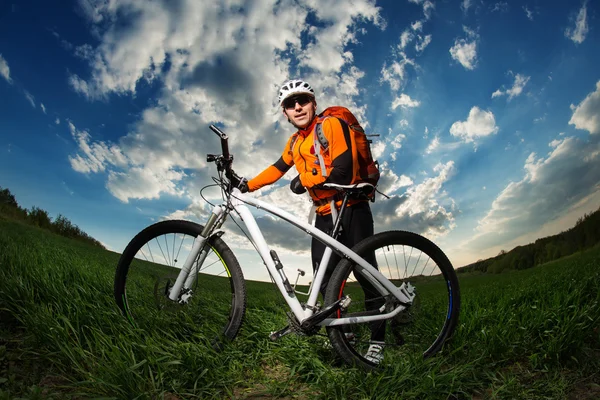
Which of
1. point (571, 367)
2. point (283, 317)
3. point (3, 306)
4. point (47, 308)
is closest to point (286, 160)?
point (283, 317)

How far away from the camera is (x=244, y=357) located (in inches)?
128

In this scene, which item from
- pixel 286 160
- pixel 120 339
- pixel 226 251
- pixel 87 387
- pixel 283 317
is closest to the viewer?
pixel 87 387

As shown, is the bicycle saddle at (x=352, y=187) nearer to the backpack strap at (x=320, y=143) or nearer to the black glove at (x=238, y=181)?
the backpack strap at (x=320, y=143)

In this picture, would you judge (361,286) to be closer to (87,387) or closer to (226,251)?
(226,251)

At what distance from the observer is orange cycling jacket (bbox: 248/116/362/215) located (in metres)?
3.40

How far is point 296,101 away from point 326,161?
833 mm

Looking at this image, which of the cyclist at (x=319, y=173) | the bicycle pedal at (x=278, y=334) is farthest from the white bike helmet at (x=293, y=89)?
the bicycle pedal at (x=278, y=334)

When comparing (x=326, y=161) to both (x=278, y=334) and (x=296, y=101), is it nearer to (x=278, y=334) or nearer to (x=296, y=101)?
(x=296, y=101)

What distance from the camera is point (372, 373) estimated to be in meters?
2.87

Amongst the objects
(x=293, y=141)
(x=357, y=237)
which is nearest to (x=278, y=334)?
(x=357, y=237)

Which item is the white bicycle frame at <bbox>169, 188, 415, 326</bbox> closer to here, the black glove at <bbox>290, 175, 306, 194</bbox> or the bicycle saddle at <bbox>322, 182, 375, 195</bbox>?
the bicycle saddle at <bbox>322, 182, 375, 195</bbox>

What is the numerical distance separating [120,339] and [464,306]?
11.8ft

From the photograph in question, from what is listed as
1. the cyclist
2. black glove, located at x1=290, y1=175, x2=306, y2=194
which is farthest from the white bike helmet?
black glove, located at x1=290, y1=175, x2=306, y2=194

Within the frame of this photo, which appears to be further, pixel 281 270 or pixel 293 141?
pixel 293 141
